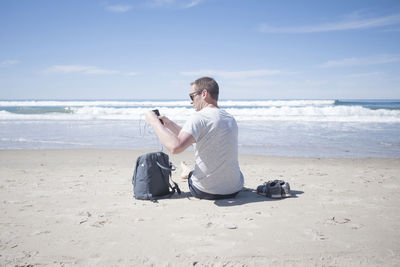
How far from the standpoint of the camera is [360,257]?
2342mm

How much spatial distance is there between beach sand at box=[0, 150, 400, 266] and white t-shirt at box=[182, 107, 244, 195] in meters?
0.27

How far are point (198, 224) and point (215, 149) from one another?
891mm

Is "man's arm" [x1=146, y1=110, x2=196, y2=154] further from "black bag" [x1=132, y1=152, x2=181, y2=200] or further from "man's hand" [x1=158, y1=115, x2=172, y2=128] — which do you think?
"black bag" [x1=132, y1=152, x2=181, y2=200]

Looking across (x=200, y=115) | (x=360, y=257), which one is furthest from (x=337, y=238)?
(x=200, y=115)

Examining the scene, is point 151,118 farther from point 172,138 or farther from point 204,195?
point 204,195

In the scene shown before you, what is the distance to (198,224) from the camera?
120 inches

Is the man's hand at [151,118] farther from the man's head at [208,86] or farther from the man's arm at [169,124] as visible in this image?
the man's head at [208,86]

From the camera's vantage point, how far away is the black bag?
12.8 ft

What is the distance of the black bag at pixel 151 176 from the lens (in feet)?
12.8

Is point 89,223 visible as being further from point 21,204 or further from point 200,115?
point 200,115

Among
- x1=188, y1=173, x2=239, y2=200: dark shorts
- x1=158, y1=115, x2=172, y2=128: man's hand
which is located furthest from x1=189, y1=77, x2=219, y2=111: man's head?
x1=188, y1=173, x2=239, y2=200: dark shorts

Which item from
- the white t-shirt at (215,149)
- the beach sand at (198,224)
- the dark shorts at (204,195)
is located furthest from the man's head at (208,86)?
the beach sand at (198,224)

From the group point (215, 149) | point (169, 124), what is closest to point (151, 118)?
point (169, 124)

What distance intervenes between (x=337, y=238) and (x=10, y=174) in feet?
18.3
